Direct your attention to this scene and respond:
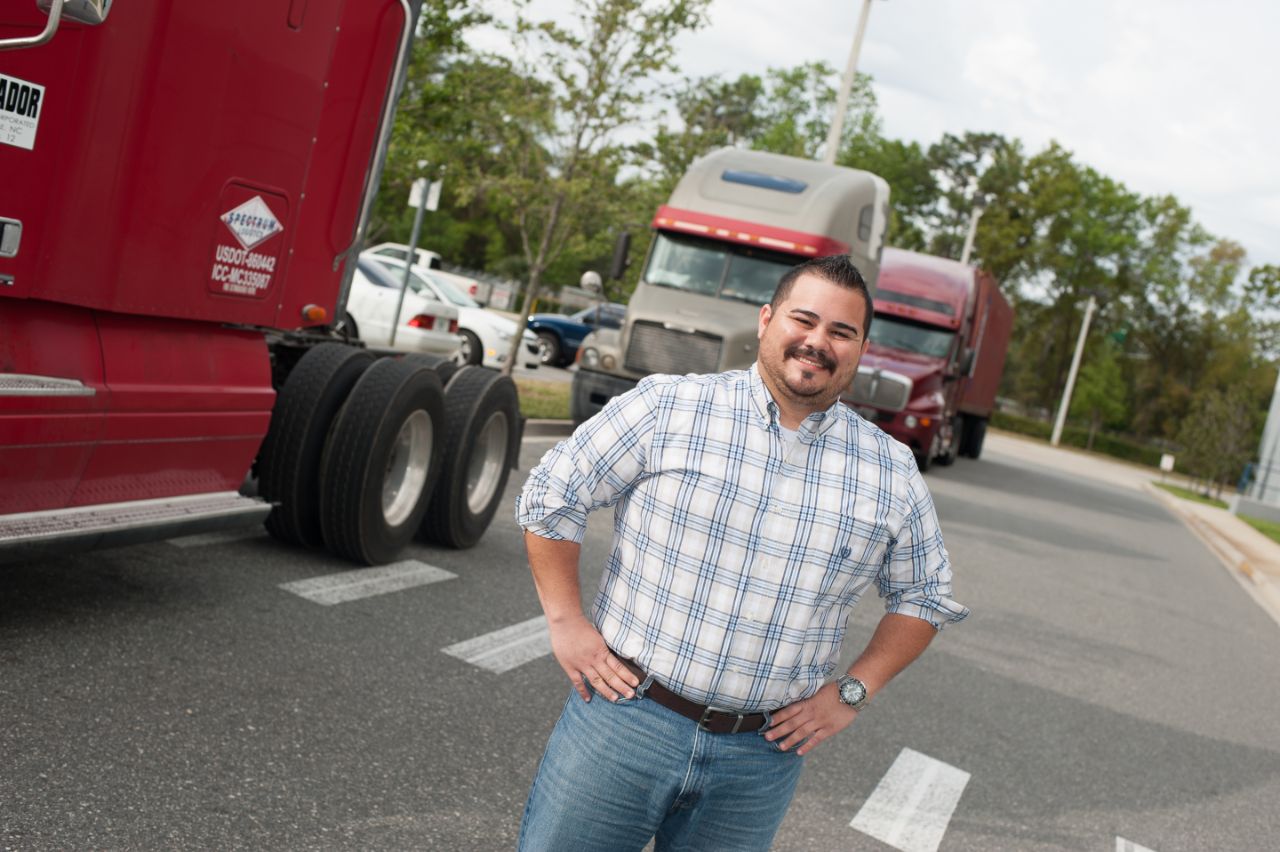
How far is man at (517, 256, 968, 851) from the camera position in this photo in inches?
101

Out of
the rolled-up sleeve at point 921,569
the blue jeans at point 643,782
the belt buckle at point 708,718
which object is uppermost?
the rolled-up sleeve at point 921,569

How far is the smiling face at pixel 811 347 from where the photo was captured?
101 inches

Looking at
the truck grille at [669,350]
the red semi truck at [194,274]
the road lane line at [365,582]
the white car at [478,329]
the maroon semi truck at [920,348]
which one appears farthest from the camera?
the white car at [478,329]

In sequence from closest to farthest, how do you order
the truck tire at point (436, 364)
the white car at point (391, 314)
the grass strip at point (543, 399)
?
the truck tire at point (436, 364)
the white car at point (391, 314)
the grass strip at point (543, 399)

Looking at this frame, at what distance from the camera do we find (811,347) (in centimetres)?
258

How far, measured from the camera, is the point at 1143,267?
7706 cm

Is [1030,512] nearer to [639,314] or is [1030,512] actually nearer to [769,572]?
[639,314]

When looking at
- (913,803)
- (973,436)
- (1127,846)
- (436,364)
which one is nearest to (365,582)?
(436,364)

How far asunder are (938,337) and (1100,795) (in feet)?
56.5

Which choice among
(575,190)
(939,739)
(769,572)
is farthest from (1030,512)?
(769,572)

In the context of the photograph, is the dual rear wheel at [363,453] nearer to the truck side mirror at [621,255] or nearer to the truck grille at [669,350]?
the truck grille at [669,350]

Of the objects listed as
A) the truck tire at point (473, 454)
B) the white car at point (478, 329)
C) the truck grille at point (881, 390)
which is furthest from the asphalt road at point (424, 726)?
the white car at point (478, 329)

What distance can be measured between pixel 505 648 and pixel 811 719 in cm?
380

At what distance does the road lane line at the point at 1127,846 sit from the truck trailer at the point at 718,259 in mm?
10174
